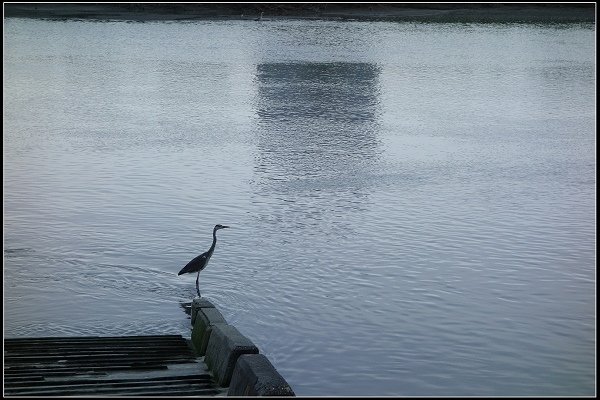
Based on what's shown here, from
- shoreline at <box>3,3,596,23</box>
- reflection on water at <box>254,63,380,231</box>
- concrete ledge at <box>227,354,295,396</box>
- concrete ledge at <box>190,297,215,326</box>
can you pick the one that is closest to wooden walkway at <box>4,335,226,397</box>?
concrete ledge at <box>227,354,295,396</box>

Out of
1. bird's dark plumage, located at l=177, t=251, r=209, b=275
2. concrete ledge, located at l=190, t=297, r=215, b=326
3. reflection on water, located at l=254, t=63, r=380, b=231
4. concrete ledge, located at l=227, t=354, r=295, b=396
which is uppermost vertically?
reflection on water, located at l=254, t=63, r=380, b=231

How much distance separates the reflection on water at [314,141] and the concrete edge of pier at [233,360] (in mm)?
4481

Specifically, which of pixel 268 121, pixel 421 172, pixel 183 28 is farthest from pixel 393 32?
pixel 421 172

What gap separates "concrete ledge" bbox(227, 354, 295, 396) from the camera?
5.88 meters

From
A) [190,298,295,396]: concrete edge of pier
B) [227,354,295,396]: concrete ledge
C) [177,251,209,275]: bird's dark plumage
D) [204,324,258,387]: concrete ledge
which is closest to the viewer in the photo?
[227,354,295,396]: concrete ledge

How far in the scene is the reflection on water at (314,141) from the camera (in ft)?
43.3

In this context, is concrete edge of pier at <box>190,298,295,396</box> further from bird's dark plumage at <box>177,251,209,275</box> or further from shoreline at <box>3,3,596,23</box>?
shoreline at <box>3,3,596,23</box>

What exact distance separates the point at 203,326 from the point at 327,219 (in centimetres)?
491

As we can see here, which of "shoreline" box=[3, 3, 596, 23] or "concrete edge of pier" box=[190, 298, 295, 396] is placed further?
"shoreline" box=[3, 3, 596, 23]

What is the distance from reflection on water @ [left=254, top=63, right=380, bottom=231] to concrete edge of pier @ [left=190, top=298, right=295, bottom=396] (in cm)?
448

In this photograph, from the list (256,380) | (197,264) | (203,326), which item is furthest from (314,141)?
(256,380)

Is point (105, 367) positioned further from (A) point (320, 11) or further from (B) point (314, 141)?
(A) point (320, 11)

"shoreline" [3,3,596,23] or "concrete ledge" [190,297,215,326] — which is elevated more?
"shoreline" [3,3,596,23]

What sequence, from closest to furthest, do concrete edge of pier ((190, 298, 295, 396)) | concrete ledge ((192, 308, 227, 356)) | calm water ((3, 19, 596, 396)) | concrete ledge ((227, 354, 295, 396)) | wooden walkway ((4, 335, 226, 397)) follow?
1. concrete ledge ((227, 354, 295, 396))
2. concrete edge of pier ((190, 298, 295, 396))
3. wooden walkway ((4, 335, 226, 397))
4. concrete ledge ((192, 308, 227, 356))
5. calm water ((3, 19, 596, 396))
